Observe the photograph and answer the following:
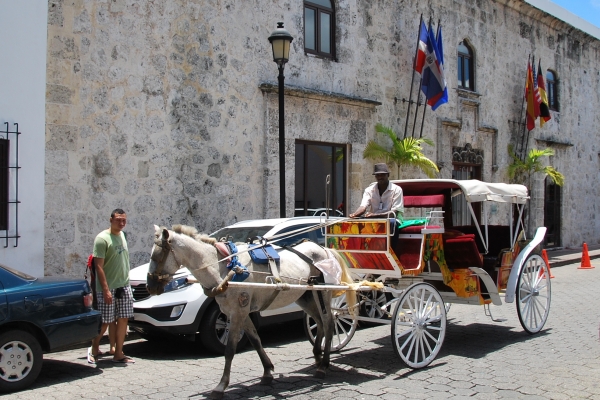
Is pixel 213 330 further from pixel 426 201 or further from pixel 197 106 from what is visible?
pixel 197 106

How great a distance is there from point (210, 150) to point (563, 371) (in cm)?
757

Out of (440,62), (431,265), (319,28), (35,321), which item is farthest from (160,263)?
(440,62)

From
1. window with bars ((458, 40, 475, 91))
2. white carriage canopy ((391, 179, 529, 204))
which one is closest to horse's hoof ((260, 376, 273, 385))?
white carriage canopy ((391, 179, 529, 204))

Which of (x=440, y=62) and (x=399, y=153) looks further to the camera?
(x=440, y=62)

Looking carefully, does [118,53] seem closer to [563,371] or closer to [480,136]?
[563,371]

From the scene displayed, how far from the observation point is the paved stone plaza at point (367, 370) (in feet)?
20.1

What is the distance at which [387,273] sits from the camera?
24.1ft

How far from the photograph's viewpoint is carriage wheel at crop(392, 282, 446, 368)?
6.84 metres

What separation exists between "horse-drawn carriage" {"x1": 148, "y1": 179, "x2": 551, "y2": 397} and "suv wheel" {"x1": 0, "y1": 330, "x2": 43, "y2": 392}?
1.61 m

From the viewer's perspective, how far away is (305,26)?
14203 millimetres

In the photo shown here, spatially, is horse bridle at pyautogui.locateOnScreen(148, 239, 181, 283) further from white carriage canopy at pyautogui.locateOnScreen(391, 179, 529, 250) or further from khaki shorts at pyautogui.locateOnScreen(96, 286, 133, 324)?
white carriage canopy at pyautogui.locateOnScreen(391, 179, 529, 250)

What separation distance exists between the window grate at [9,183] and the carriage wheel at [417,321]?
A: 600 centimetres

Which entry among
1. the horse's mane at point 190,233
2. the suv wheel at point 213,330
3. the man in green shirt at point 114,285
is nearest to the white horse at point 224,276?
the horse's mane at point 190,233

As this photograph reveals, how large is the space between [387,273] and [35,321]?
12.7 ft
